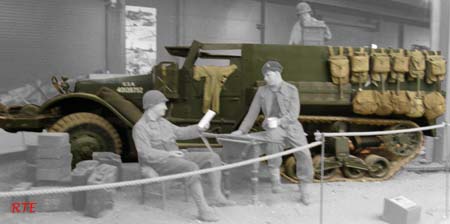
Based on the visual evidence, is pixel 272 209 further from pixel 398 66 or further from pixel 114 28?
pixel 114 28

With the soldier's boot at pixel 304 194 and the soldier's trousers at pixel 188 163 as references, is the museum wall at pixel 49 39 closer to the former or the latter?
the soldier's trousers at pixel 188 163

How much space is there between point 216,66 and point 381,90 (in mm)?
2231

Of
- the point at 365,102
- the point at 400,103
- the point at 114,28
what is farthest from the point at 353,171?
the point at 114,28

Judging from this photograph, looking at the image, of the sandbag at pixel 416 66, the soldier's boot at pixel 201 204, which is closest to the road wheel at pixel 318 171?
the sandbag at pixel 416 66

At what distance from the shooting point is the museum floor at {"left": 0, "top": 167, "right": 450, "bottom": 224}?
4.79 m

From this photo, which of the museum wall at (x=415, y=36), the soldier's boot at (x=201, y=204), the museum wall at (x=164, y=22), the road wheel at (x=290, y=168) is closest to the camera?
the soldier's boot at (x=201, y=204)

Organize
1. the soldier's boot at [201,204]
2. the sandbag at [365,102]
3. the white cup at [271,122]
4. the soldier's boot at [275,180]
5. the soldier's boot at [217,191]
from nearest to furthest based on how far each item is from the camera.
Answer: the soldier's boot at [201,204], the soldier's boot at [217,191], the white cup at [271,122], the soldier's boot at [275,180], the sandbag at [365,102]

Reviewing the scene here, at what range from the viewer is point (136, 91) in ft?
24.1

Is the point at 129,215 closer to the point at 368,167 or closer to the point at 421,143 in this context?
the point at 368,167

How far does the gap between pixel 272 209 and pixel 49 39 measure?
5650mm

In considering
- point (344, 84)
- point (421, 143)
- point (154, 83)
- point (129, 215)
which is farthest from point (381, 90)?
point (129, 215)

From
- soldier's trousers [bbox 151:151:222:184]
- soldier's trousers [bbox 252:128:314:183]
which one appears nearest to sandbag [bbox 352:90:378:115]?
soldier's trousers [bbox 252:128:314:183]

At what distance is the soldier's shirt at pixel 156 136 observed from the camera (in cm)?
494

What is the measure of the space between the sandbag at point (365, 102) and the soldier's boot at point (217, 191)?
2561 mm
